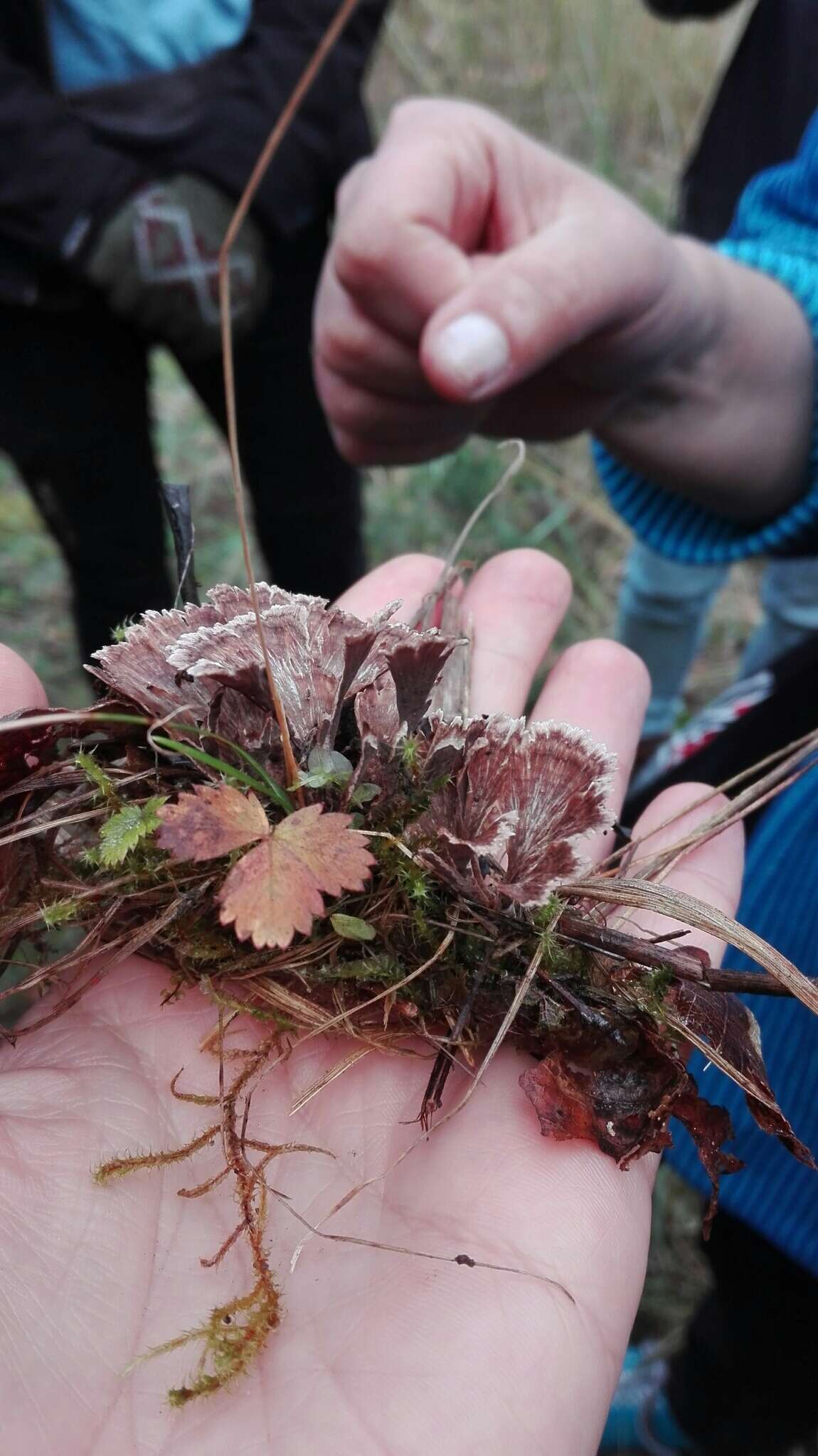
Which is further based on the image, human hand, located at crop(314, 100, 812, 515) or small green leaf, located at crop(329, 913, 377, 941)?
human hand, located at crop(314, 100, 812, 515)

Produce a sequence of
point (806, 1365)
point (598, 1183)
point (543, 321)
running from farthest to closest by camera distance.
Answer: point (806, 1365) < point (543, 321) < point (598, 1183)

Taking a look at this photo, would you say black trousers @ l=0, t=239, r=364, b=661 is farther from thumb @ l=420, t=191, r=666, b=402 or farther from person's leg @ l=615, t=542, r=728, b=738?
thumb @ l=420, t=191, r=666, b=402

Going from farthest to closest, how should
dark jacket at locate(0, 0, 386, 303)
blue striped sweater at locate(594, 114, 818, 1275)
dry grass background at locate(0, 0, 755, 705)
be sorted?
dry grass background at locate(0, 0, 755, 705)
dark jacket at locate(0, 0, 386, 303)
blue striped sweater at locate(594, 114, 818, 1275)

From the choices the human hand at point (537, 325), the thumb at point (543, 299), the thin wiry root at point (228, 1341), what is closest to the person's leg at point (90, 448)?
the human hand at point (537, 325)

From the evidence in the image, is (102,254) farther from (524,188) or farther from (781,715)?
(781,715)

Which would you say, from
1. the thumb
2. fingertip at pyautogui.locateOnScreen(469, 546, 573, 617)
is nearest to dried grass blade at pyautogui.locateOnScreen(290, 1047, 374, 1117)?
fingertip at pyautogui.locateOnScreen(469, 546, 573, 617)

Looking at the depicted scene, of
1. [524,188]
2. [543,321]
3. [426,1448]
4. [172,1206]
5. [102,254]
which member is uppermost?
[524,188]

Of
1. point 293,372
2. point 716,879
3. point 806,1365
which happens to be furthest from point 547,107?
point 806,1365
